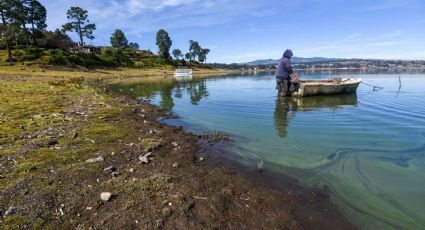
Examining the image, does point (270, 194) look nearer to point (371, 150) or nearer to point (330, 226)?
point (330, 226)

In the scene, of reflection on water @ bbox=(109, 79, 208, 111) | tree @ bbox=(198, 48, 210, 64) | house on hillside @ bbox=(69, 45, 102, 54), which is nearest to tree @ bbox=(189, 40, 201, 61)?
tree @ bbox=(198, 48, 210, 64)

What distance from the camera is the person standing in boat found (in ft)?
86.6

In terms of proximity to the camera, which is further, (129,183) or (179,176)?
(179,176)

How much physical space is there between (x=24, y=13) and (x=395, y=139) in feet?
364

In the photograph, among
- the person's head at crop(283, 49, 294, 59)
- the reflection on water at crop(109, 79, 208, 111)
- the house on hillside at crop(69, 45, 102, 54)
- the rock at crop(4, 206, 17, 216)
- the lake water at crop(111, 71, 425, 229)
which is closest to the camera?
the rock at crop(4, 206, 17, 216)

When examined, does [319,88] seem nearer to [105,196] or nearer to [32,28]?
[105,196]

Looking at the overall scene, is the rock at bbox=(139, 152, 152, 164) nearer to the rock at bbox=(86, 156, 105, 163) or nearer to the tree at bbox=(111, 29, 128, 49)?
the rock at bbox=(86, 156, 105, 163)

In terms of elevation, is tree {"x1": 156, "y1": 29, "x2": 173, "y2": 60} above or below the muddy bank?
above

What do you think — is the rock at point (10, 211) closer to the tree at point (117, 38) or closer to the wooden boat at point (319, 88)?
the wooden boat at point (319, 88)

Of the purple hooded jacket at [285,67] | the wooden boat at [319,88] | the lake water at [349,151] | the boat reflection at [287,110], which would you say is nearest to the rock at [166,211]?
the lake water at [349,151]

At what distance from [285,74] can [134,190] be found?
23234mm

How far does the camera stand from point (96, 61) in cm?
9412

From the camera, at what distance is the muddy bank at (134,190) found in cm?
568

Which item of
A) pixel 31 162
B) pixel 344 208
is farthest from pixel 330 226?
pixel 31 162
